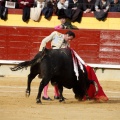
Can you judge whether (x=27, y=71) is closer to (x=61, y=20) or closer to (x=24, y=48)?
(x=24, y=48)

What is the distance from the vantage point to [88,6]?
47.8ft

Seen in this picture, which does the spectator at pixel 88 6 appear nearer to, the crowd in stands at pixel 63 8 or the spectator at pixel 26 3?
the crowd in stands at pixel 63 8

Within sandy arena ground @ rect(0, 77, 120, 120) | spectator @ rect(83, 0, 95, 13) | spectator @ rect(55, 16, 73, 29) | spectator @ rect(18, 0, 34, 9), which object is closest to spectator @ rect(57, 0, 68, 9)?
spectator @ rect(55, 16, 73, 29)

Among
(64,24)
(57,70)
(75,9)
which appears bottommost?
(57,70)

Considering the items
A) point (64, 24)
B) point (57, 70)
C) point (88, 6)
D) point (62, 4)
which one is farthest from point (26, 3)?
point (57, 70)

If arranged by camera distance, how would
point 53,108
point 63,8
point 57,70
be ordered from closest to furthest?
point 53,108 → point 57,70 → point 63,8

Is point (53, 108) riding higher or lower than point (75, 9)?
lower

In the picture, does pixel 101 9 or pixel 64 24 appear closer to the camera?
pixel 101 9

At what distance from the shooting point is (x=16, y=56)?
1516 cm

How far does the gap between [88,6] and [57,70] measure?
16.9 feet

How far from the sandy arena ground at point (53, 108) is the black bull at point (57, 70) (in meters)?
0.27

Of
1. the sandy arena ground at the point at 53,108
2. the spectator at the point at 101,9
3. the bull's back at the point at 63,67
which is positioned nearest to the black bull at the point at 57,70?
the bull's back at the point at 63,67

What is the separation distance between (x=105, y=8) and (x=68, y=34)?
4465 millimetres

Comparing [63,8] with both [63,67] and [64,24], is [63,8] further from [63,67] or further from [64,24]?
[63,67]
